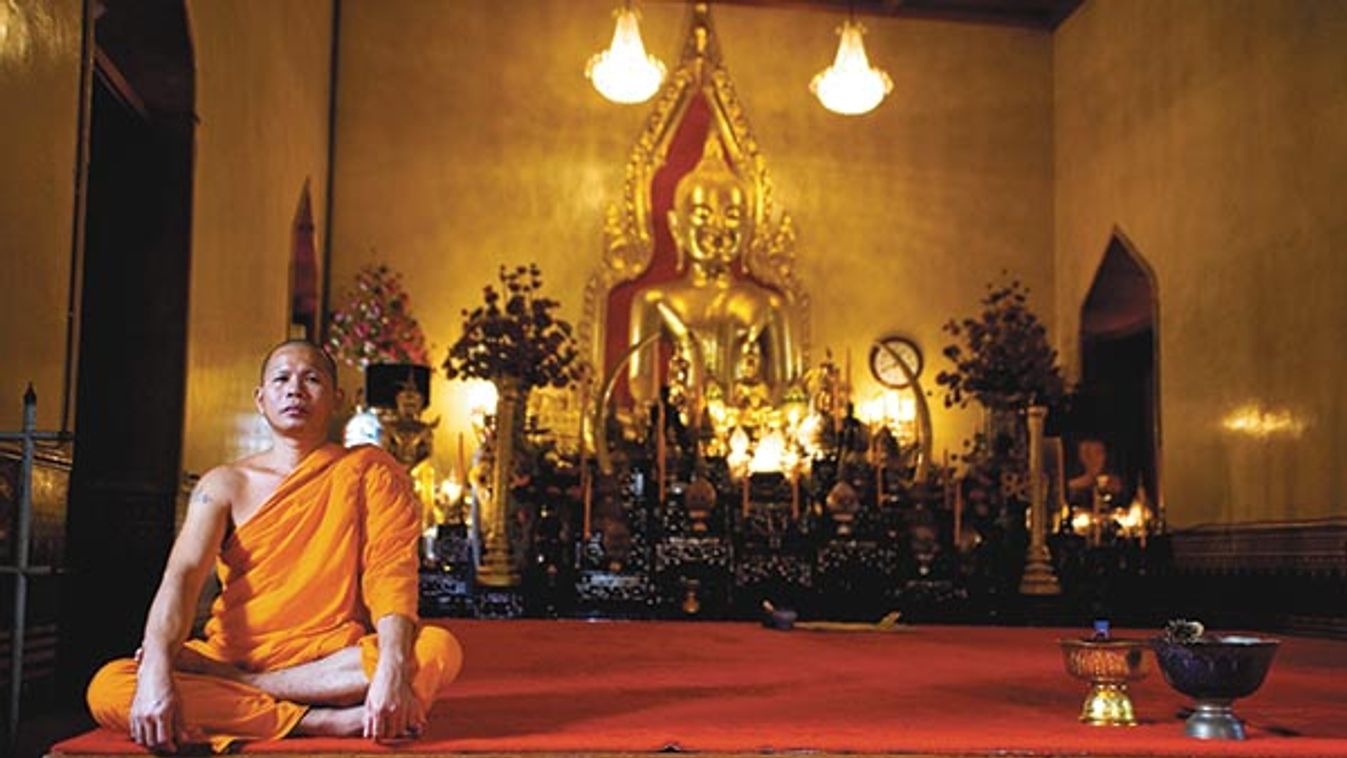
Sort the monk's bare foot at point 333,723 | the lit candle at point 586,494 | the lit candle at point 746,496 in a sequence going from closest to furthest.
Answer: the monk's bare foot at point 333,723 → the lit candle at point 586,494 → the lit candle at point 746,496

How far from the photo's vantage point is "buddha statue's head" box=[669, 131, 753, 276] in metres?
9.49

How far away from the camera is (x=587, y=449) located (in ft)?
26.5

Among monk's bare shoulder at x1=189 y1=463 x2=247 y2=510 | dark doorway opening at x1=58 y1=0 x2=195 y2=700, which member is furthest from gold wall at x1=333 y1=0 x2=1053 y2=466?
monk's bare shoulder at x1=189 y1=463 x2=247 y2=510

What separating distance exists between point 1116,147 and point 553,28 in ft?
11.9

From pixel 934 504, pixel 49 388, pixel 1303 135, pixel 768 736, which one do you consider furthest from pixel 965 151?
pixel 768 736

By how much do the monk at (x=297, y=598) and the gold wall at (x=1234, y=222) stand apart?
4.86 m

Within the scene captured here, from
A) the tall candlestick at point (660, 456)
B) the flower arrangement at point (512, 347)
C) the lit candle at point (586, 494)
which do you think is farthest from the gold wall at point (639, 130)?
the lit candle at point (586, 494)

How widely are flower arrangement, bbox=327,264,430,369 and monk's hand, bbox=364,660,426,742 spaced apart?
5.92m

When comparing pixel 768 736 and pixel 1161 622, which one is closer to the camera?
pixel 768 736

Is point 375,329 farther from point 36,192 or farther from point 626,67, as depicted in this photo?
point 36,192

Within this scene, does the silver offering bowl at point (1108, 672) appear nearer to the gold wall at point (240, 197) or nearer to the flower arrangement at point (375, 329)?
the gold wall at point (240, 197)

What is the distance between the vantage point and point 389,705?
2.37 m

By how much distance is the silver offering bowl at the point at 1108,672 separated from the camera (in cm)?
271

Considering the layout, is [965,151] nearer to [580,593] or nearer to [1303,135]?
[1303,135]
